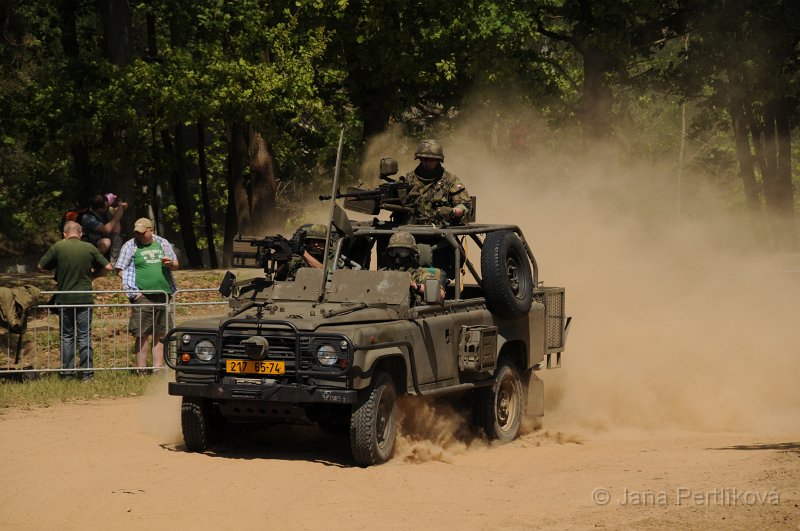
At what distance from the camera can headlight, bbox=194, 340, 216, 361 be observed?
1215cm

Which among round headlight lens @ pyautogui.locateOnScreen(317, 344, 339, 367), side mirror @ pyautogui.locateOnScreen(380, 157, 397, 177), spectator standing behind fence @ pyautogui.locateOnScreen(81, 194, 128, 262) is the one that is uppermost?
side mirror @ pyautogui.locateOnScreen(380, 157, 397, 177)

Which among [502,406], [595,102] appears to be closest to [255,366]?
[502,406]

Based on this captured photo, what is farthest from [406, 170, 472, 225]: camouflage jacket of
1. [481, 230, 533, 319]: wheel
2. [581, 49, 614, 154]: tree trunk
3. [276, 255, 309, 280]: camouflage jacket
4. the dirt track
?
[581, 49, 614, 154]: tree trunk

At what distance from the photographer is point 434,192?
15.0m

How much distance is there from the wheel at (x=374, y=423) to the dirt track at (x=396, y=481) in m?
0.15

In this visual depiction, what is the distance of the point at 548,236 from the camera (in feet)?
73.8

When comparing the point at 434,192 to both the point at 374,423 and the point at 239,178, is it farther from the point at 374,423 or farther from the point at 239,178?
the point at 239,178

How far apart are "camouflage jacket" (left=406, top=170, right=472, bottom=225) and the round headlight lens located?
325cm

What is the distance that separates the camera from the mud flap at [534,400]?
591 inches

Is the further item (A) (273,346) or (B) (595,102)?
(B) (595,102)

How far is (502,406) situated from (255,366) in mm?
3467

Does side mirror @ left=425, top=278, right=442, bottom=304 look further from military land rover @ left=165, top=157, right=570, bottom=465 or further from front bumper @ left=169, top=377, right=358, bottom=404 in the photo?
front bumper @ left=169, top=377, right=358, bottom=404

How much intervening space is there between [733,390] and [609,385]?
1.52m

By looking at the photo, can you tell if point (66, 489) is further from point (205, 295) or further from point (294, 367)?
point (205, 295)
